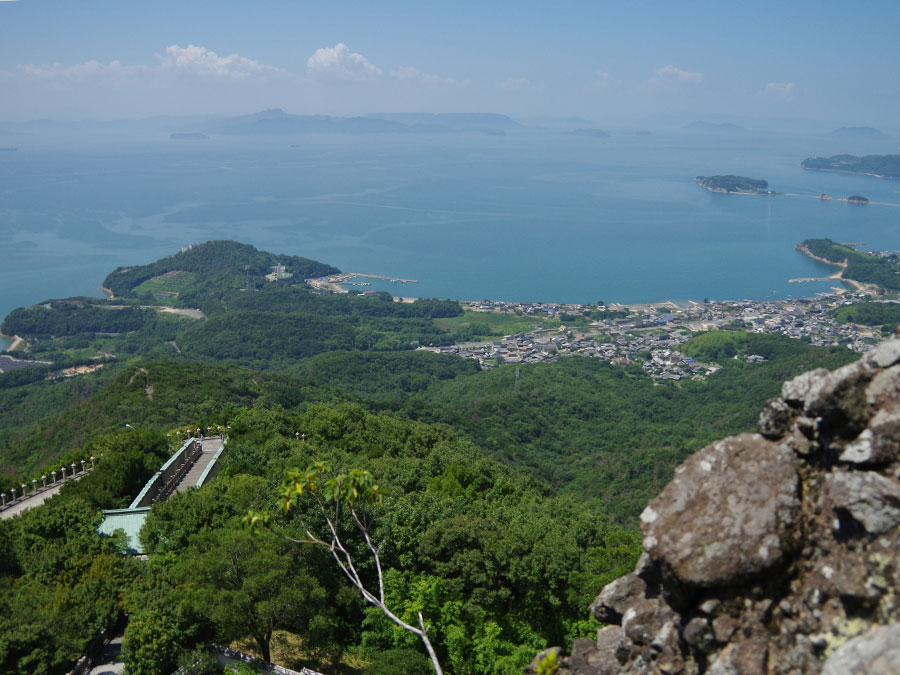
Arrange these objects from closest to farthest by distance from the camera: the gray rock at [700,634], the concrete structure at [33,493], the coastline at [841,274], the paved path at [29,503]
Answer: the gray rock at [700,634], the paved path at [29,503], the concrete structure at [33,493], the coastline at [841,274]

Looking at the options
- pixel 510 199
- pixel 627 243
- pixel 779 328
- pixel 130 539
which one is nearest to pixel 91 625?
pixel 130 539

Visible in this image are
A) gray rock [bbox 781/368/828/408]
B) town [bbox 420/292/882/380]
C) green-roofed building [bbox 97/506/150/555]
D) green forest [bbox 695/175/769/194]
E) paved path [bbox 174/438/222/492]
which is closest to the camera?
gray rock [bbox 781/368/828/408]

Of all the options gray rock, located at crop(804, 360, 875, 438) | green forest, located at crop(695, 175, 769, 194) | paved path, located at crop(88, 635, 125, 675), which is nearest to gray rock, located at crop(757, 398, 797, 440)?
gray rock, located at crop(804, 360, 875, 438)

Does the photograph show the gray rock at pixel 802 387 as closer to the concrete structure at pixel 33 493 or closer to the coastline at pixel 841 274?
the concrete structure at pixel 33 493

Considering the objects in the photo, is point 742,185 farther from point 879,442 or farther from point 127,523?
point 879,442

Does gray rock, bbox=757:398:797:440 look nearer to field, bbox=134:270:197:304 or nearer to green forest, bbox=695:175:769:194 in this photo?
field, bbox=134:270:197:304

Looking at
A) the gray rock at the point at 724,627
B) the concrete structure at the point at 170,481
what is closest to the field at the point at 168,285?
the concrete structure at the point at 170,481

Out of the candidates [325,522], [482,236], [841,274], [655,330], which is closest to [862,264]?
[841,274]
